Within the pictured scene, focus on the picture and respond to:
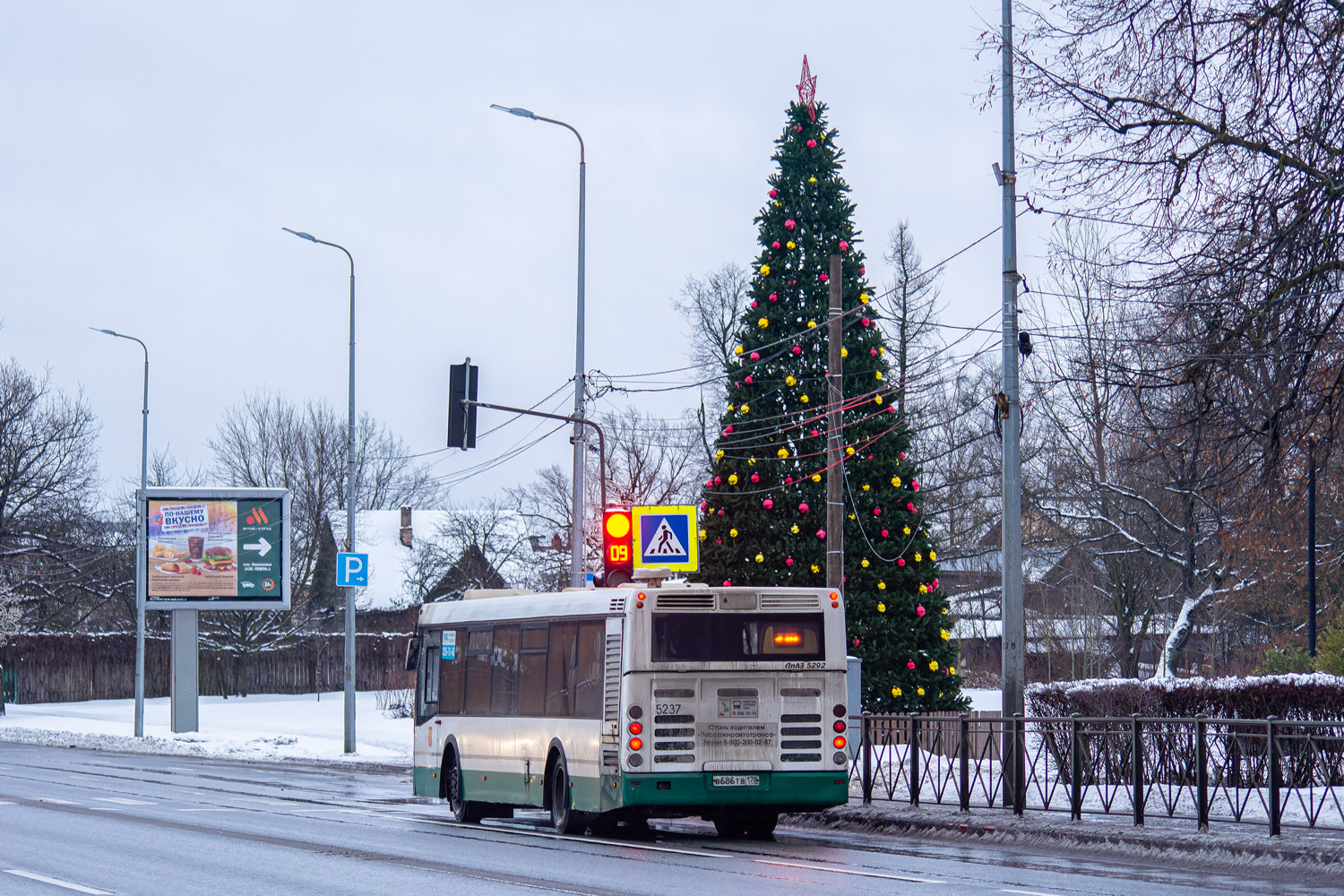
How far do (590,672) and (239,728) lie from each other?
29662 mm

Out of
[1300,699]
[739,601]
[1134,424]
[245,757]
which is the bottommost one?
[245,757]

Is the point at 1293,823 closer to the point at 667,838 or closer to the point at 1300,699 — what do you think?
the point at 1300,699

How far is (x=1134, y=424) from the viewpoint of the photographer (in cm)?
1817

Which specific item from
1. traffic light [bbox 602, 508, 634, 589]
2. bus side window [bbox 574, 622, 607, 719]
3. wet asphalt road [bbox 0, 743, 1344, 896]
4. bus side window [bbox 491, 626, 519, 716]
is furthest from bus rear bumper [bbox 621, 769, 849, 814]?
traffic light [bbox 602, 508, 634, 589]

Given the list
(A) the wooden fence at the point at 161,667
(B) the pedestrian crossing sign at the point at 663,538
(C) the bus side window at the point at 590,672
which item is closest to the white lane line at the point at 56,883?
(C) the bus side window at the point at 590,672

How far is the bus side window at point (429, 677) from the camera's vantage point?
21.4 meters

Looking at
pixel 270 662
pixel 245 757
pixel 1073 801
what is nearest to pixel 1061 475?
pixel 245 757

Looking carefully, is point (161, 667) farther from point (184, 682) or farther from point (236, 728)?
point (184, 682)

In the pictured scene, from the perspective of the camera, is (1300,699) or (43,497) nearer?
(1300,699)

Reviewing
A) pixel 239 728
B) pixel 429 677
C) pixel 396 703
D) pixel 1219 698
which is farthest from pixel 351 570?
pixel 396 703

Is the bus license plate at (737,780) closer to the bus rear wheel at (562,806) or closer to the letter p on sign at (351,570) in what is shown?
the bus rear wheel at (562,806)

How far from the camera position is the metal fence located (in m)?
14.9

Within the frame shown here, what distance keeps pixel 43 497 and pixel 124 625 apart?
1175 centimetres

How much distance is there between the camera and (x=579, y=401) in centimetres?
2725
